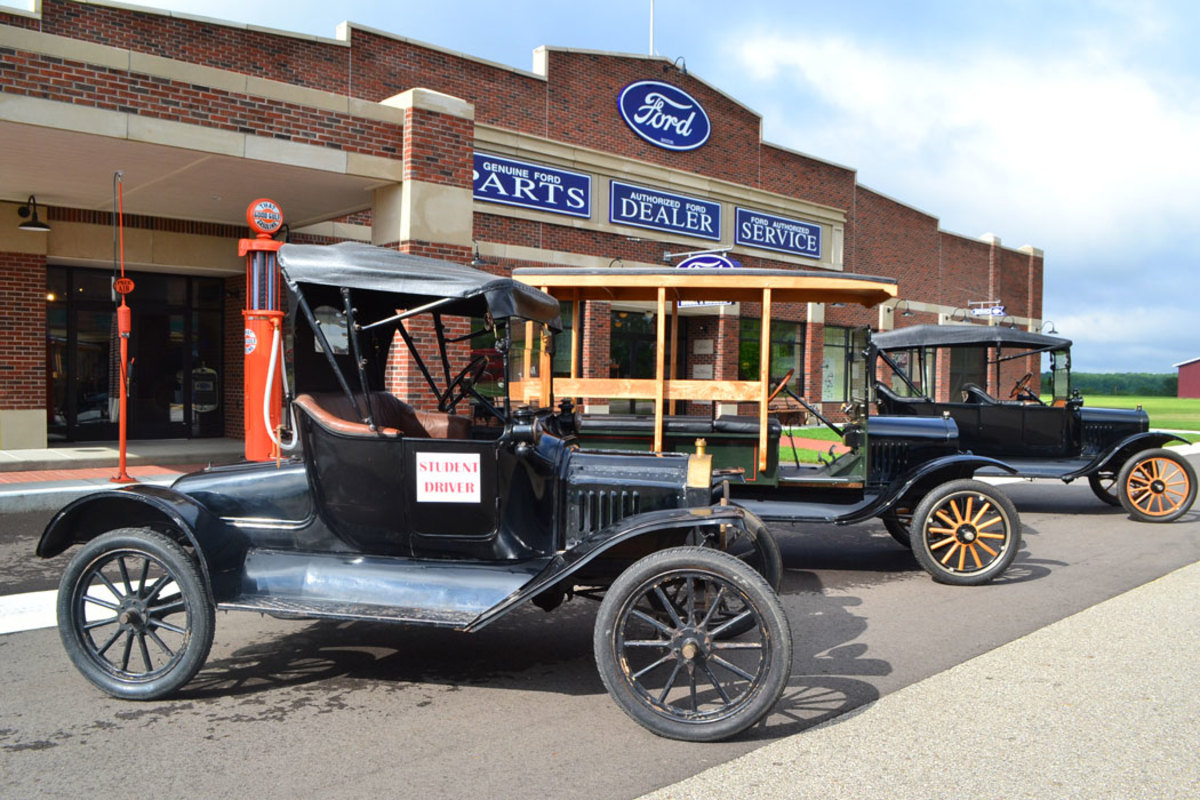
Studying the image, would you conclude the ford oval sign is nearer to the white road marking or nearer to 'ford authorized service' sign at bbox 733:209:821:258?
'ford authorized service' sign at bbox 733:209:821:258

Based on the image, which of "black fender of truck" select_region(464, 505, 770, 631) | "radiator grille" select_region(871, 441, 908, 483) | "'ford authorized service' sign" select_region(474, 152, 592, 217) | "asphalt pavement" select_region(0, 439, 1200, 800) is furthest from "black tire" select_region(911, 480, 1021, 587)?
"'ford authorized service' sign" select_region(474, 152, 592, 217)

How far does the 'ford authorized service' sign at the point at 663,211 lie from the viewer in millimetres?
18750

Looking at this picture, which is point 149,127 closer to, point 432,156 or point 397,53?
point 432,156

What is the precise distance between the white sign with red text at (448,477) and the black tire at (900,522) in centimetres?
442

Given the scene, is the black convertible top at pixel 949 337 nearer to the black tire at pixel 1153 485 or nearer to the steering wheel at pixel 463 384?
the black tire at pixel 1153 485

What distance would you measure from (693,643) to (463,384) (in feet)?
7.36

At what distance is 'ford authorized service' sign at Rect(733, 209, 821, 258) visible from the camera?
21.5 m

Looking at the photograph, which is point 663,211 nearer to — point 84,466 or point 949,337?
point 949,337

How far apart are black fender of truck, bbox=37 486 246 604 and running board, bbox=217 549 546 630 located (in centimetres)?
11

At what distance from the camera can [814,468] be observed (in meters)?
7.78

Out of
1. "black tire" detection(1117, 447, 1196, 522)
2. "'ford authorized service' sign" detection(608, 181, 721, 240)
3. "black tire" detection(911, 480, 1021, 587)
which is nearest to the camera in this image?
"black tire" detection(911, 480, 1021, 587)

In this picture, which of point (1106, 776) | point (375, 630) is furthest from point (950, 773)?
point (375, 630)

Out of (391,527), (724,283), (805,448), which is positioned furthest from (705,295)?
(805,448)

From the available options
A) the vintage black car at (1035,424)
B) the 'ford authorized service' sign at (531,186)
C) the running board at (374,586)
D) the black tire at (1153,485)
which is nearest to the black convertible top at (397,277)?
the running board at (374,586)
